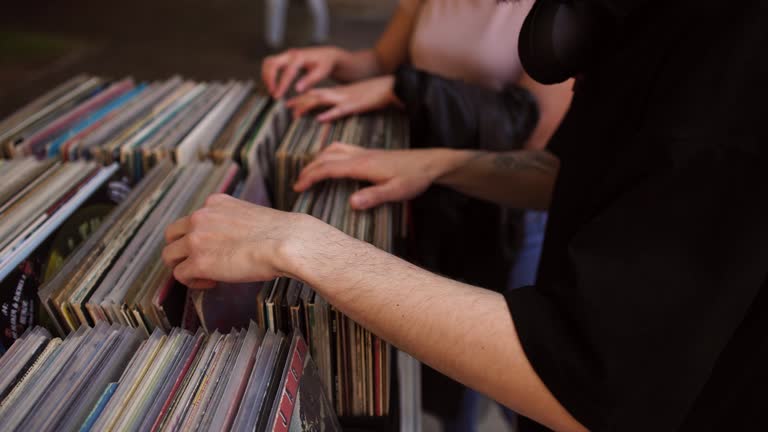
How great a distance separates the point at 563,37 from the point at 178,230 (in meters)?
0.60

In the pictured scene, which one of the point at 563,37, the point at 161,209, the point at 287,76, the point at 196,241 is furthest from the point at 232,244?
the point at 287,76

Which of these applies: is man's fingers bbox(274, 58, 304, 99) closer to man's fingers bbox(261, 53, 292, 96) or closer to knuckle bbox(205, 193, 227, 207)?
man's fingers bbox(261, 53, 292, 96)

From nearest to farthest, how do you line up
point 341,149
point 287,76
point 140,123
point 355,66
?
point 341,149 → point 140,123 → point 287,76 → point 355,66

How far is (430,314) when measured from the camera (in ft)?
2.03

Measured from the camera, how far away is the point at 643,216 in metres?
0.53

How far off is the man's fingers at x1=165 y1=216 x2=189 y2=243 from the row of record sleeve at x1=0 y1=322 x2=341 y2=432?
137 millimetres

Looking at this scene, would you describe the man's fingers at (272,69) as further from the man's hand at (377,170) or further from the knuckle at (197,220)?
the knuckle at (197,220)

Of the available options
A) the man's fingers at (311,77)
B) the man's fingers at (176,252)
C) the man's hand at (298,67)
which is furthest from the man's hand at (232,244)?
the man's fingers at (311,77)

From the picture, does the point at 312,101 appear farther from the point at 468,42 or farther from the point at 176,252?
the point at 176,252

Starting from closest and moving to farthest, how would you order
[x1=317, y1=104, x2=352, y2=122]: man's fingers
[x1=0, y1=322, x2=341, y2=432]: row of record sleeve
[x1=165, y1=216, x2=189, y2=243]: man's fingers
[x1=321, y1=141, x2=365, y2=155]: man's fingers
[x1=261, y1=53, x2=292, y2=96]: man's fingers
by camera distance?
[x1=0, y1=322, x2=341, y2=432]: row of record sleeve → [x1=165, y1=216, x2=189, y2=243]: man's fingers → [x1=321, y1=141, x2=365, y2=155]: man's fingers → [x1=317, y1=104, x2=352, y2=122]: man's fingers → [x1=261, y1=53, x2=292, y2=96]: man's fingers

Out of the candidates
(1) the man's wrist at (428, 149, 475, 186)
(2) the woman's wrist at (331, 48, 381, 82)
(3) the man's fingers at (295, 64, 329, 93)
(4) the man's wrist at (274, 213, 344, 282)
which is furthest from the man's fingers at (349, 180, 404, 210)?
(2) the woman's wrist at (331, 48, 381, 82)

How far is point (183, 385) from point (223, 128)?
0.69 m

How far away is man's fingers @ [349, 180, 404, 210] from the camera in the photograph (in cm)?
91

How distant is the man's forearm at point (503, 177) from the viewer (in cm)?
108
